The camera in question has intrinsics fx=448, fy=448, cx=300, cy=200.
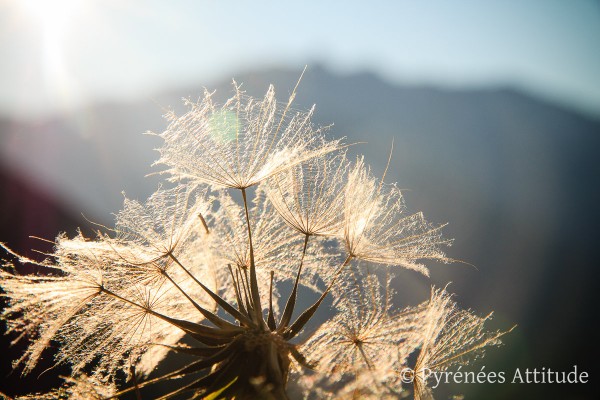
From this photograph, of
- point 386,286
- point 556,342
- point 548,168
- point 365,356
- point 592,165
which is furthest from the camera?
point 548,168

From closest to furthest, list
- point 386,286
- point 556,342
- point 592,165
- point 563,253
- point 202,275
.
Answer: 1. point 386,286
2. point 202,275
3. point 556,342
4. point 563,253
5. point 592,165

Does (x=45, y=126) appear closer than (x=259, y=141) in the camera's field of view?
No

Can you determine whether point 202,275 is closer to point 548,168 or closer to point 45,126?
point 45,126

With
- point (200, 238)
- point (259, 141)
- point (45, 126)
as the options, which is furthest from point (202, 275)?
point (45, 126)

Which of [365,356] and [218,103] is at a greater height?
[218,103]

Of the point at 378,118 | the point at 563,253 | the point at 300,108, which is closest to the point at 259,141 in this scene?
the point at 300,108

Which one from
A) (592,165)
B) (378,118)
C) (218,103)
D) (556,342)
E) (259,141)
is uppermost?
(378,118)
